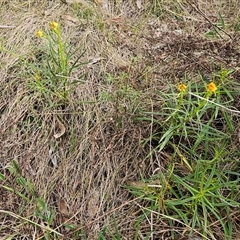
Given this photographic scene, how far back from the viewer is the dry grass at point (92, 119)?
68.7 inches

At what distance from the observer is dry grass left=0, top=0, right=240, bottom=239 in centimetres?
175

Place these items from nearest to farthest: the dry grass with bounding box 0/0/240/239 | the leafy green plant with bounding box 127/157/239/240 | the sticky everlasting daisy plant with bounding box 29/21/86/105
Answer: the leafy green plant with bounding box 127/157/239/240
the dry grass with bounding box 0/0/240/239
the sticky everlasting daisy plant with bounding box 29/21/86/105

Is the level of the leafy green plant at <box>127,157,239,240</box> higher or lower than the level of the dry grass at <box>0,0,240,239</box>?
lower

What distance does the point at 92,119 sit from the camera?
1.95 meters

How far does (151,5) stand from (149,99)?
33.6 inches

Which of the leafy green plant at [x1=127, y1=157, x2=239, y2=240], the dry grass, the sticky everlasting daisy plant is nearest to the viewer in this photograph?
the leafy green plant at [x1=127, y1=157, x2=239, y2=240]

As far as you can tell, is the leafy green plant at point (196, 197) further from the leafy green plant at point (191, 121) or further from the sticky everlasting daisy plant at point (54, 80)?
the sticky everlasting daisy plant at point (54, 80)

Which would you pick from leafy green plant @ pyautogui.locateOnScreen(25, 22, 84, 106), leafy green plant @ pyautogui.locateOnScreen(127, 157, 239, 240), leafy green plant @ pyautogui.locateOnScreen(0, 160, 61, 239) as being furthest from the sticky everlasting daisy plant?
leafy green plant @ pyautogui.locateOnScreen(127, 157, 239, 240)

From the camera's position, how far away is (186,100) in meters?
1.87

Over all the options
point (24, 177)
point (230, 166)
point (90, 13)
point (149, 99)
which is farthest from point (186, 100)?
point (90, 13)

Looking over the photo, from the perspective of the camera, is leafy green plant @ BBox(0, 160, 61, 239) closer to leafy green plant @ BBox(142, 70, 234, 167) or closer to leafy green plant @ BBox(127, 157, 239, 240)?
leafy green plant @ BBox(127, 157, 239, 240)

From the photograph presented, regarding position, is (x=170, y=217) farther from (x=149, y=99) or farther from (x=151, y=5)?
(x=151, y=5)

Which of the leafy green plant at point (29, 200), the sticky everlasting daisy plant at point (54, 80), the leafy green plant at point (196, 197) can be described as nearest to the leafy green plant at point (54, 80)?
the sticky everlasting daisy plant at point (54, 80)

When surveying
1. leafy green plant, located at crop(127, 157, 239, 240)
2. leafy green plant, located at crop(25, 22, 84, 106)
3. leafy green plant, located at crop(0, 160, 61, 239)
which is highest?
leafy green plant, located at crop(25, 22, 84, 106)
